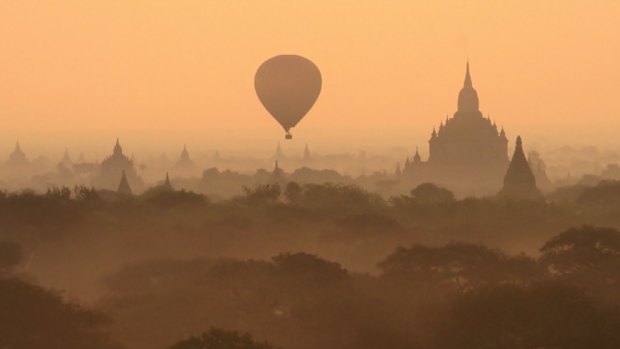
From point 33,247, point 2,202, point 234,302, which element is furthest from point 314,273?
point 2,202

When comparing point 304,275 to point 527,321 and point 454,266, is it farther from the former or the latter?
point 527,321

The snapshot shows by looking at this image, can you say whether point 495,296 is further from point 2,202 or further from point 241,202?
point 241,202

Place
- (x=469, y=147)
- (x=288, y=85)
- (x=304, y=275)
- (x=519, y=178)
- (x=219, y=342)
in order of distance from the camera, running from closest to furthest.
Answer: (x=219, y=342) → (x=304, y=275) → (x=288, y=85) → (x=519, y=178) → (x=469, y=147)

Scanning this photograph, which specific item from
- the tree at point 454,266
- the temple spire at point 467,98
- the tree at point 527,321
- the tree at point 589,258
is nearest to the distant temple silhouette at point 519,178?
the temple spire at point 467,98

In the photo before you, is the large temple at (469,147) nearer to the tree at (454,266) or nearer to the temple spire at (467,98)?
the temple spire at (467,98)

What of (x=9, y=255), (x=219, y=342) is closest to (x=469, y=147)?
(x=9, y=255)

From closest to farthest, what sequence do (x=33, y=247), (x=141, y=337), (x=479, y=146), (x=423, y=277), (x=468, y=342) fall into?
(x=468, y=342), (x=141, y=337), (x=423, y=277), (x=33, y=247), (x=479, y=146)
